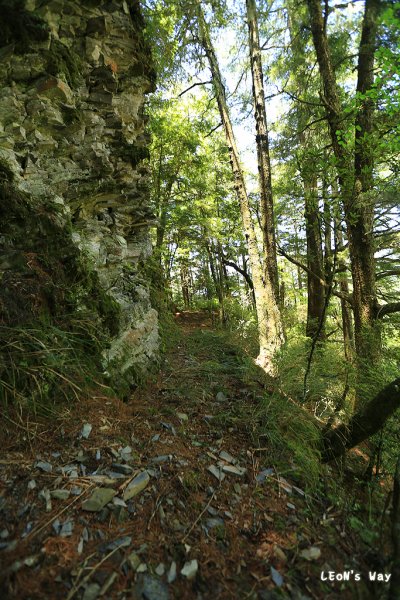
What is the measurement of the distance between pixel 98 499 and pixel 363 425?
2790 millimetres

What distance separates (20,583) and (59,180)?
11.6 ft

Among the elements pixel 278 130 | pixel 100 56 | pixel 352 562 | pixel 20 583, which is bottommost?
pixel 352 562

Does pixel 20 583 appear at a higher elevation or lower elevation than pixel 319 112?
lower

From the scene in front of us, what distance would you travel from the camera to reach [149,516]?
1855mm

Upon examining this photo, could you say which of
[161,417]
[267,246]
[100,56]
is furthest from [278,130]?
[161,417]

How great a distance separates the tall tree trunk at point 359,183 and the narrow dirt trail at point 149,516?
3.27m

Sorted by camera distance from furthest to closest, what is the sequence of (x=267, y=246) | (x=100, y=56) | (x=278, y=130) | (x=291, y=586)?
(x=278, y=130), (x=267, y=246), (x=100, y=56), (x=291, y=586)

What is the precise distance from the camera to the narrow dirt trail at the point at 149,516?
1484 millimetres

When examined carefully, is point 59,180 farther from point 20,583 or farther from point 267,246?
point 267,246

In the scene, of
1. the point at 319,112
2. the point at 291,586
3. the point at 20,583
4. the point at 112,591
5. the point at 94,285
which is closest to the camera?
the point at 20,583

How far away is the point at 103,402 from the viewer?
276cm

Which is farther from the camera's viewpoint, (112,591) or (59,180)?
(59,180)

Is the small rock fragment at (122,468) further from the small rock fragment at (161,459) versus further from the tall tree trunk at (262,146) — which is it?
the tall tree trunk at (262,146)

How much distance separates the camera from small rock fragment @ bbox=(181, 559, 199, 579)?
1.57 meters
